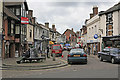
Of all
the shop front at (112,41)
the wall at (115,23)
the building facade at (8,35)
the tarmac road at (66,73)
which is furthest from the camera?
the wall at (115,23)

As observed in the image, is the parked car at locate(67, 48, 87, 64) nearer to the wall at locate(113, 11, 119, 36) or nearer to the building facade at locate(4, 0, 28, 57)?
the building facade at locate(4, 0, 28, 57)

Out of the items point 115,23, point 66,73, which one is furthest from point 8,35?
point 115,23

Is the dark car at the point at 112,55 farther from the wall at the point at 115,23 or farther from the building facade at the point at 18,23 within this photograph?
the building facade at the point at 18,23

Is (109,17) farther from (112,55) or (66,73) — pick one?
(66,73)

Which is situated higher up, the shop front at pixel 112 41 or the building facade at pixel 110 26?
the building facade at pixel 110 26

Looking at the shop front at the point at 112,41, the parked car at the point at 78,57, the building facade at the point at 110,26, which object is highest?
the building facade at the point at 110,26

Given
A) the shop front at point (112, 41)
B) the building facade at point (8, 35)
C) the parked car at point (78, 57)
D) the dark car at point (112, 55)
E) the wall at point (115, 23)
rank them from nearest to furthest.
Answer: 1. the parked car at point (78, 57)
2. the dark car at point (112, 55)
3. the building facade at point (8, 35)
4. the shop front at point (112, 41)
5. the wall at point (115, 23)

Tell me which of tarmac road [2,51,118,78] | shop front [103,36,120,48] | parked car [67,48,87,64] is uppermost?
shop front [103,36,120,48]

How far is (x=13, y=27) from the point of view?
82.7 ft

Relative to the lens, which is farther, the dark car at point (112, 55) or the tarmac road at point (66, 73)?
the dark car at point (112, 55)

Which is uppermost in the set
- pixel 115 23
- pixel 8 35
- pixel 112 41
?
pixel 115 23

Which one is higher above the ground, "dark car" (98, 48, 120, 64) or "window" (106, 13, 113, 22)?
"window" (106, 13, 113, 22)

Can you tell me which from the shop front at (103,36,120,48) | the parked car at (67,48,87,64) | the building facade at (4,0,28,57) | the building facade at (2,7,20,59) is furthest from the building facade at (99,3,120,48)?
the building facade at (2,7,20,59)

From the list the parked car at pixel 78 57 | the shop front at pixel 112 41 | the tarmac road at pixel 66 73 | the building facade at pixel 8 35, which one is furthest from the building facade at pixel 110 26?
the tarmac road at pixel 66 73
